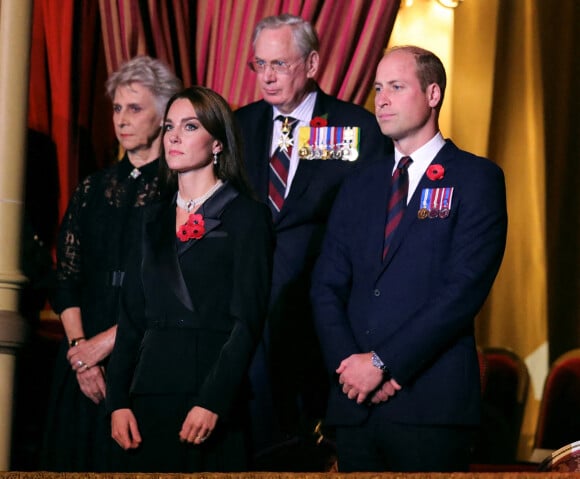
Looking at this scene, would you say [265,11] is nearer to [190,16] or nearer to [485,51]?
[190,16]

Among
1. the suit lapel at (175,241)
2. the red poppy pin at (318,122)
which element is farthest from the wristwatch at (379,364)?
the red poppy pin at (318,122)

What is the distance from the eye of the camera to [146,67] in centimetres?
419

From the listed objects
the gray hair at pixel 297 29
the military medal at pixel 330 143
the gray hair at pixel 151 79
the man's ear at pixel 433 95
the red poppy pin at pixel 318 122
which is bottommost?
the military medal at pixel 330 143

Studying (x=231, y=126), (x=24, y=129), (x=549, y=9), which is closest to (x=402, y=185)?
(x=231, y=126)

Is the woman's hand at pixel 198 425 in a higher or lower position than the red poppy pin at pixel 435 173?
lower

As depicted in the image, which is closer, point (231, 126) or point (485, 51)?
point (231, 126)

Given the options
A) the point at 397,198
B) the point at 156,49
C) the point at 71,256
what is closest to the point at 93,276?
the point at 71,256

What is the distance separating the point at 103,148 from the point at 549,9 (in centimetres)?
219

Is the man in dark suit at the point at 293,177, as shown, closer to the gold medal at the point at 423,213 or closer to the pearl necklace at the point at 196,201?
the pearl necklace at the point at 196,201

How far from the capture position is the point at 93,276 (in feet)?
12.9

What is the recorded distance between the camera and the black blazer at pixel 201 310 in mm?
3137

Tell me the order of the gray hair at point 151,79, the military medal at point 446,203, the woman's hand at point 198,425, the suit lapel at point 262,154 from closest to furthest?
the woman's hand at point 198,425, the military medal at point 446,203, the suit lapel at point 262,154, the gray hair at point 151,79

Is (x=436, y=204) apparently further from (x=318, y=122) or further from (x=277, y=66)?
(x=277, y=66)

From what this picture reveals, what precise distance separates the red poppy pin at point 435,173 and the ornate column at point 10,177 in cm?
123
